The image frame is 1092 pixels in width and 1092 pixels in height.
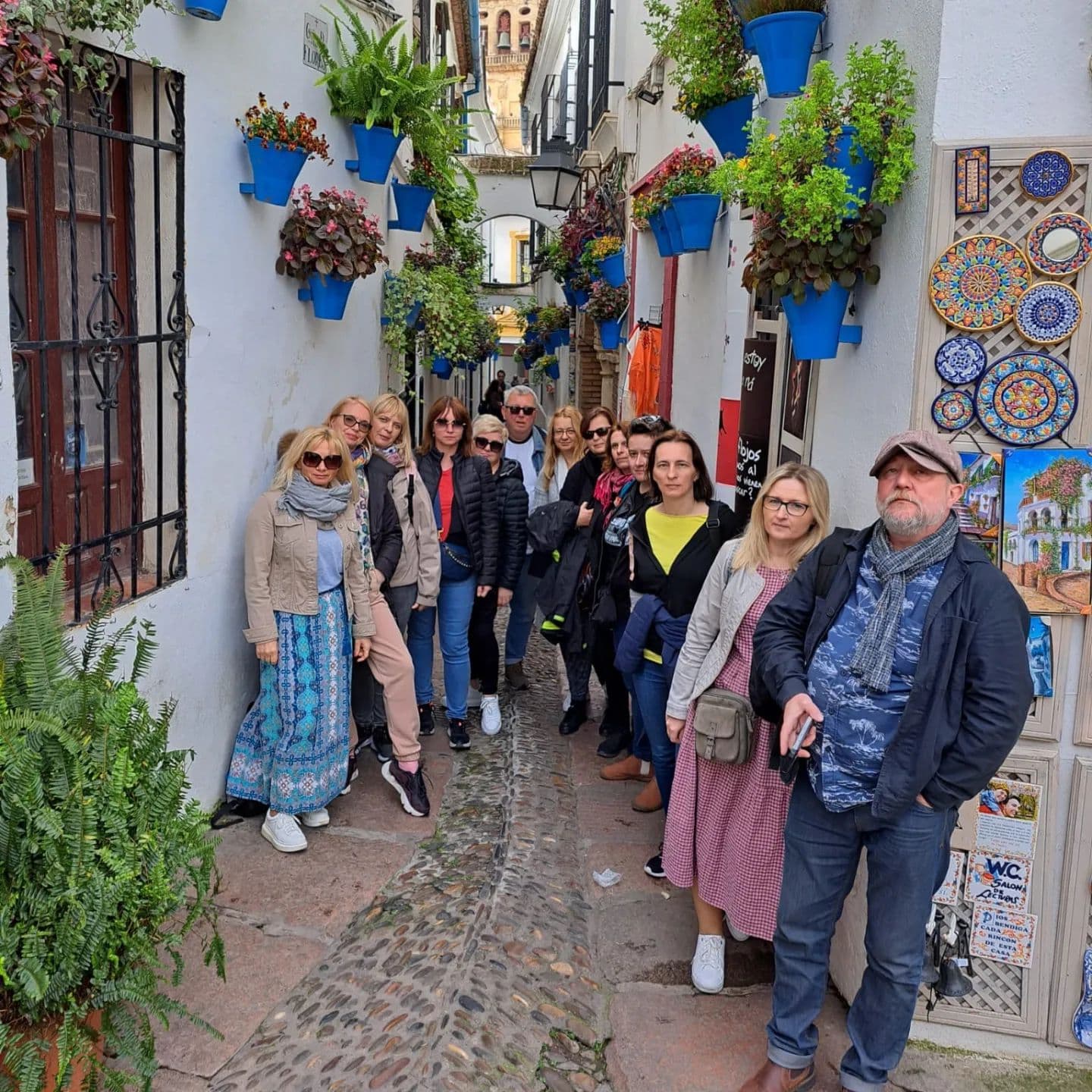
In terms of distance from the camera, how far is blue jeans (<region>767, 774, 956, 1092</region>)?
304cm

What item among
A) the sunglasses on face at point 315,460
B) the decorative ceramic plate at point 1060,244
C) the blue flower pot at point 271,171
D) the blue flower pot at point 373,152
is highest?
the blue flower pot at point 373,152

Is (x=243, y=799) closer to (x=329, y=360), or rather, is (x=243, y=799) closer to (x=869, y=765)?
(x=329, y=360)

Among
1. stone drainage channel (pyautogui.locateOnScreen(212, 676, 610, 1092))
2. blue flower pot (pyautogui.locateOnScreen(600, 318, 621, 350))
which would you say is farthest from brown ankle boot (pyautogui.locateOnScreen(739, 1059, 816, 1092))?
blue flower pot (pyautogui.locateOnScreen(600, 318, 621, 350))

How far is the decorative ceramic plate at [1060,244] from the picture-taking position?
3.25 meters

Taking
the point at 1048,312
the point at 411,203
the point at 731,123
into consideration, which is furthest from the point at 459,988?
the point at 411,203

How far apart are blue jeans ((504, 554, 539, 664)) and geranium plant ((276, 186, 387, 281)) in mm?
1977

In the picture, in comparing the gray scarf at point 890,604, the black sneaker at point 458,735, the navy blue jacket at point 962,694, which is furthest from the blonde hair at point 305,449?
the navy blue jacket at point 962,694

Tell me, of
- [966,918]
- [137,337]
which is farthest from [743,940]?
[137,337]

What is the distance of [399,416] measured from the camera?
566cm

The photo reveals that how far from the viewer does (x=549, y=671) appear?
25.2 feet

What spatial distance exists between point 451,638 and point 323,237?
2.16m

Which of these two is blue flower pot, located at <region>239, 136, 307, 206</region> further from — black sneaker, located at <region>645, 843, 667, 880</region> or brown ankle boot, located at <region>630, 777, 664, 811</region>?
black sneaker, located at <region>645, 843, 667, 880</region>

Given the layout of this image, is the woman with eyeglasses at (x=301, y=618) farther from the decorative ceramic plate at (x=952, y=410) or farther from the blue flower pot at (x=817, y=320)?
the decorative ceramic plate at (x=952, y=410)

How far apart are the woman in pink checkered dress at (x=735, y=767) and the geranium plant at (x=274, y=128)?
8.88ft
